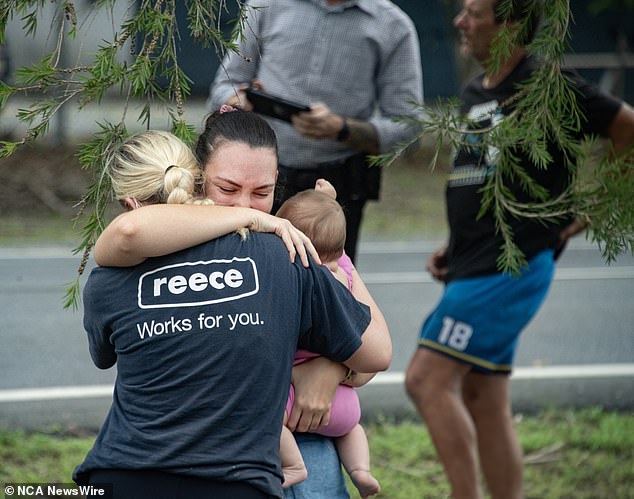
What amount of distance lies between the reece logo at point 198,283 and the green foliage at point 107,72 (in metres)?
0.30

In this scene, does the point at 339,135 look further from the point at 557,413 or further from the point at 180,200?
the point at 557,413

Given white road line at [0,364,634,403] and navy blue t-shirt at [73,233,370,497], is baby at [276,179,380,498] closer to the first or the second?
navy blue t-shirt at [73,233,370,497]

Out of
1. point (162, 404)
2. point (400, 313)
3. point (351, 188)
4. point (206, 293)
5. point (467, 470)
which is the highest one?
point (206, 293)

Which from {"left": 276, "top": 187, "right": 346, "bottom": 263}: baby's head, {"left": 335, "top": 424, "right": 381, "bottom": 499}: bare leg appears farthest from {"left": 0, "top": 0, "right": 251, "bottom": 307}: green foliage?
{"left": 335, "top": 424, "right": 381, "bottom": 499}: bare leg

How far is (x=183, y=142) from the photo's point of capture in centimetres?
230

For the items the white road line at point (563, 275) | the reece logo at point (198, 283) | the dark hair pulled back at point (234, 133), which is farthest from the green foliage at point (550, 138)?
the white road line at point (563, 275)

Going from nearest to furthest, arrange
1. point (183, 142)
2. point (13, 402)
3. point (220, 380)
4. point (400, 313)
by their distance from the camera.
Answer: point (220, 380)
point (183, 142)
point (13, 402)
point (400, 313)

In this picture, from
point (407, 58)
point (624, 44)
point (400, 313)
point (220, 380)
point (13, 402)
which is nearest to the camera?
point (220, 380)

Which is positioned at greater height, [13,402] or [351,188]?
[351,188]

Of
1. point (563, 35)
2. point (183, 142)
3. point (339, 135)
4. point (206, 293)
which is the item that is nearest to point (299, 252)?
point (206, 293)

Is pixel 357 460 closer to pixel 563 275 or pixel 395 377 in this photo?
pixel 395 377

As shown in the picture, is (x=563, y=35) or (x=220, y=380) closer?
(x=220, y=380)

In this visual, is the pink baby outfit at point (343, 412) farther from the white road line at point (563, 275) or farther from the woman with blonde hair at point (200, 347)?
the white road line at point (563, 275)

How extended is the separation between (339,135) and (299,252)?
188 cm
